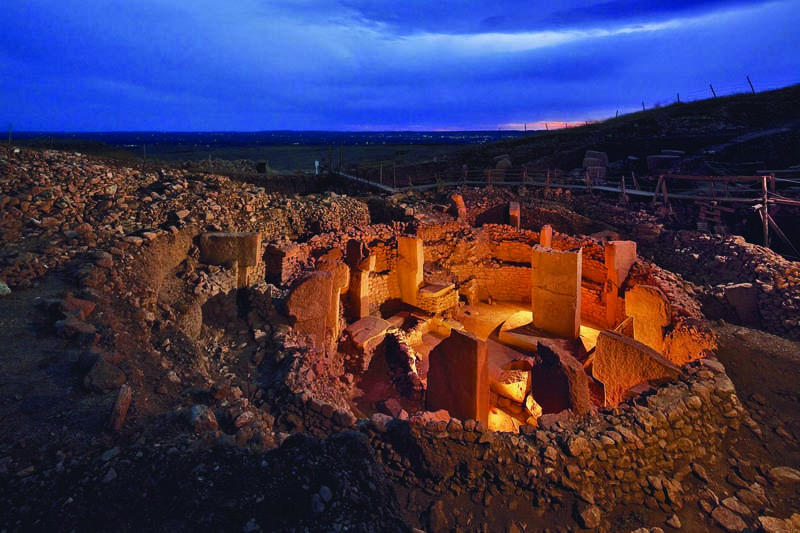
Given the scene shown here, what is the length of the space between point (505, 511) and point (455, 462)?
0.52 meters

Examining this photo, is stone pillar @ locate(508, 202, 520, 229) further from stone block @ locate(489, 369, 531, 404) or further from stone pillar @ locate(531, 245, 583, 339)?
stone block @ locate(489, 369, 531, 404)

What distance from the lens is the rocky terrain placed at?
9.37ft

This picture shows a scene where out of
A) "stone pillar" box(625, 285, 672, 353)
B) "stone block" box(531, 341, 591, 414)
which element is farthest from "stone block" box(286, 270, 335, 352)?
"stone pillar" box(625, 285, 672, 353)

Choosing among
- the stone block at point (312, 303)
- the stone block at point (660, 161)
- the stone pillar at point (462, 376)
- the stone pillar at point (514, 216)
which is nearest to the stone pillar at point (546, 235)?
the stone pillar at point (514, 216)

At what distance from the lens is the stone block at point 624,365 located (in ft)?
16.8

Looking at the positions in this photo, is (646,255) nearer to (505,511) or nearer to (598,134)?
(505,511)

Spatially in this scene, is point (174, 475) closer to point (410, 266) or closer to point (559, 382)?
point (559, 382)

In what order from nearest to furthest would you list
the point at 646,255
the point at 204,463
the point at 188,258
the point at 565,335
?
the point at 204,463
the point at 188,258
the point at 565,335
the point at 646,255

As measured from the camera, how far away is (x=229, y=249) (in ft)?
24.5

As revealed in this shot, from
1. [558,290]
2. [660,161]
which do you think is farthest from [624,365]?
[660,161]

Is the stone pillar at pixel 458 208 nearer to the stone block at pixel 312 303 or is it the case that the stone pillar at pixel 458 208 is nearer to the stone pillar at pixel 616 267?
the stone pillar at pixel 616 267

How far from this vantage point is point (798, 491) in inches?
141

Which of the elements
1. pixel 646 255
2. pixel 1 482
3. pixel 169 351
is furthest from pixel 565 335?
pixel 1 482

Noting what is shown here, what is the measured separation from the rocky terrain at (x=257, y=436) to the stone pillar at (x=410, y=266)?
3.92 m
